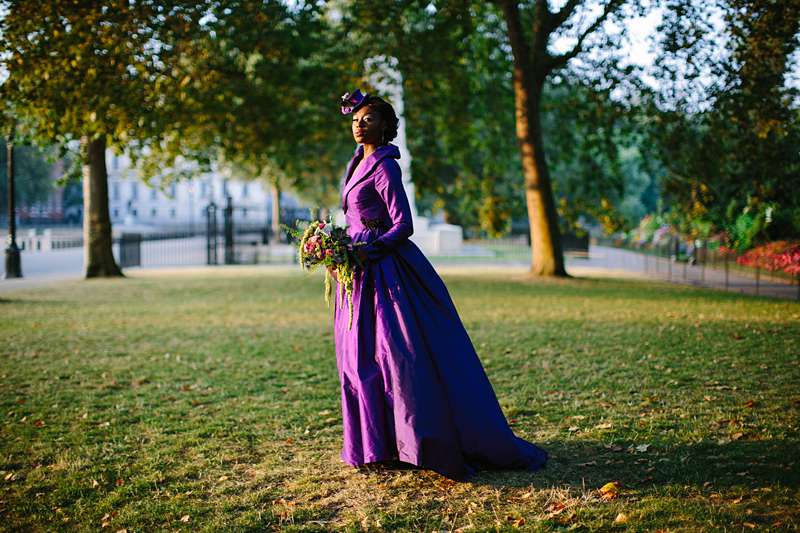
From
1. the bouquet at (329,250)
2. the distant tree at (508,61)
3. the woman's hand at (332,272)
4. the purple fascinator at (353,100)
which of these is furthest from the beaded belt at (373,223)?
the distant tree at (508,61)

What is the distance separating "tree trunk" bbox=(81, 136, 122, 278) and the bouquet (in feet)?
58.9

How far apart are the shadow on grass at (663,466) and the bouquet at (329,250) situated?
141 centimetres

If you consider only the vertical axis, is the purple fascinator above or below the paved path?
above

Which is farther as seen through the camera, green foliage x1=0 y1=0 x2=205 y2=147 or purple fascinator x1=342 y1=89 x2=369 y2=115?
green foliage x1=0 y1=0 x2=205 y2=147

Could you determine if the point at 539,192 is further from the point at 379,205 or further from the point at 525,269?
the point at 379,205

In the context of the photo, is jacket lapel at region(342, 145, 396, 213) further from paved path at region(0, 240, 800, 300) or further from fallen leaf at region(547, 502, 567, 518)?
paved path at region(0, 240, 800, 300)

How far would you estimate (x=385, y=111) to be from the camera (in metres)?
4.72

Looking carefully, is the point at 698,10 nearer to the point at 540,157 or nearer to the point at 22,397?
the point at 540,157

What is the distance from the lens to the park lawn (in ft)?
13.7

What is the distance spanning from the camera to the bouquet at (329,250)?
14.6ft

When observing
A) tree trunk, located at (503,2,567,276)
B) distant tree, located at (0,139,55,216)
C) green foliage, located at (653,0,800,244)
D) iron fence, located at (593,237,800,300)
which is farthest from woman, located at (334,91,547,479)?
distant tree, located at (0,139,55,216)

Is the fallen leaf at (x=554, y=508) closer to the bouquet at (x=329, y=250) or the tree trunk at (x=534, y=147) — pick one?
the bouquet at (x=329, y=250)

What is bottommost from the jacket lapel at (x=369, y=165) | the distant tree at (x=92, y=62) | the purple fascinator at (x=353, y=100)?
the jacket lapel at (x=369, y=165)

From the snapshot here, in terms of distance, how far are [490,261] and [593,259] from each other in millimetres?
5122
